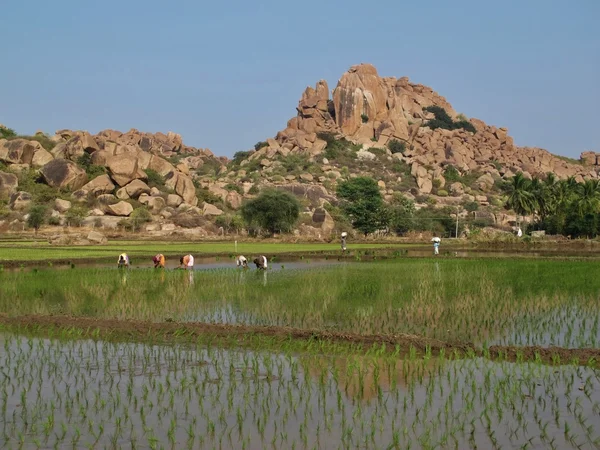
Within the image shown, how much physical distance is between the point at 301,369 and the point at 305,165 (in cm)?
10057

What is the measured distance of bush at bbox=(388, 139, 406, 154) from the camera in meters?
126

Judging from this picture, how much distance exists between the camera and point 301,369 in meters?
9.44

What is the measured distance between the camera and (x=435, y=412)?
24.4 feet

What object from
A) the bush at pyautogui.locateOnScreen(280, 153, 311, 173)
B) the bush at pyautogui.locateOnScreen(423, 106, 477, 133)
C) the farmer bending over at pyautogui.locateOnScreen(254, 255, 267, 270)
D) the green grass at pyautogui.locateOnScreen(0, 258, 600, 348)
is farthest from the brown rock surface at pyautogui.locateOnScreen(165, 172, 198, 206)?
the bush at pyautogui.locateOnScreen(423, 106, 477, 133)

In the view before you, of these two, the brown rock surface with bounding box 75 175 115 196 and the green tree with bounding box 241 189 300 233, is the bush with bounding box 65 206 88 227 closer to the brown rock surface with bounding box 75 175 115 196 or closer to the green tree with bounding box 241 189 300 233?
the brown rock surface with bounding box 75 175 115 196

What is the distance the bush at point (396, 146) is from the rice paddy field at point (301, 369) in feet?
359

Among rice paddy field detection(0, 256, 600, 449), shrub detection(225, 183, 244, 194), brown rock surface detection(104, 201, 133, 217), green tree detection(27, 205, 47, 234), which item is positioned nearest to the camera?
rice paddy field detection(0, 256, 600, 449)

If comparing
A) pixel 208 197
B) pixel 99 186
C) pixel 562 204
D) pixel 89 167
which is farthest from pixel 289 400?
pixel 208 197

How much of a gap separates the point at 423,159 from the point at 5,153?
72292 mm

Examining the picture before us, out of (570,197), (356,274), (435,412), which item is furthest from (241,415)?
(570,197)

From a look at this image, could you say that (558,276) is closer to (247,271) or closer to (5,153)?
(247,271)

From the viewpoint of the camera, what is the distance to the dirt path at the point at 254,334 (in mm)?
10008

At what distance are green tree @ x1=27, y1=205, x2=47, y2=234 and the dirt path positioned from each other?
44.6 meters

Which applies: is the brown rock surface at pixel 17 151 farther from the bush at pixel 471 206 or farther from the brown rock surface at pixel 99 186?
the bush at pixel 471 206
